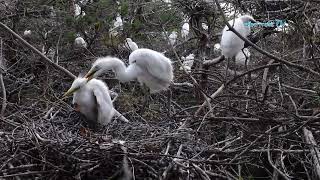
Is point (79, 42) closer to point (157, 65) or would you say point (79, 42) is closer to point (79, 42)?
point (79, 42)

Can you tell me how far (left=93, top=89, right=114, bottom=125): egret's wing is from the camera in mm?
3367

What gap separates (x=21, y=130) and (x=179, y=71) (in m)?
1.71

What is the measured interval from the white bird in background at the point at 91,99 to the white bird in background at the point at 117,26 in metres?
1.67

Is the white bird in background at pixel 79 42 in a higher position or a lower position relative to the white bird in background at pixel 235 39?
lower

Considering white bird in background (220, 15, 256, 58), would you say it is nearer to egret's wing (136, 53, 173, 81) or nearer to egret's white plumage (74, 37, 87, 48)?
egret's wing (136, 53, 173, 81)

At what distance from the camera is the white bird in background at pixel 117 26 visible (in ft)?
17.1

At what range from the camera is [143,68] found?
3.69 m

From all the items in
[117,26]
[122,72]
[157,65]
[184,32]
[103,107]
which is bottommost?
[103,107]

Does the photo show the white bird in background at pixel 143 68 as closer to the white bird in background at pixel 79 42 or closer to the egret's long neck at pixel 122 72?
the egret's long neck at pixel 122 72

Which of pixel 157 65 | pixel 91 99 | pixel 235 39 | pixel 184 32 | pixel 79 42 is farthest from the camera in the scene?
pixel 184 32

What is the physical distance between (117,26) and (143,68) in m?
1.82

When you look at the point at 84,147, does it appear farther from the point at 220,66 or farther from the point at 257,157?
the point at 220,66

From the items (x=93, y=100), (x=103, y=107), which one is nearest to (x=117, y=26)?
(x=93, y=100)

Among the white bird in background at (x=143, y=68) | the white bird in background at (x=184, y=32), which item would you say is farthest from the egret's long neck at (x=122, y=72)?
the white bird in background at (x=184, y=32)
